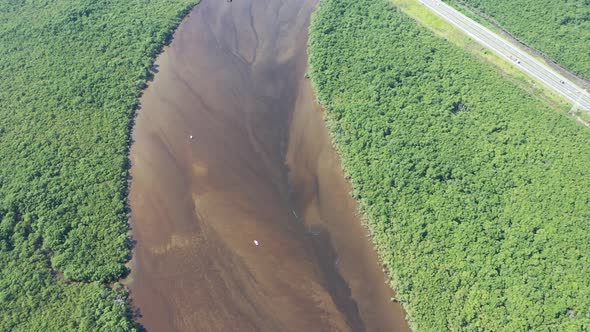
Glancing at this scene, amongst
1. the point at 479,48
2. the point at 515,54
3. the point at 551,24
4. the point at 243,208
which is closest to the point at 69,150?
the point at 243,208

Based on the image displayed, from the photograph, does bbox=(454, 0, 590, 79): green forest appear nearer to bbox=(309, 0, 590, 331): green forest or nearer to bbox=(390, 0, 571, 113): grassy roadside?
bbox=(390, 0, 571, 113): grassy roadside

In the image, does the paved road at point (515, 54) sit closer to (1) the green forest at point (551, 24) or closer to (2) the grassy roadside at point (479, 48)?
(2) the grassy roadside at point (479, 48)

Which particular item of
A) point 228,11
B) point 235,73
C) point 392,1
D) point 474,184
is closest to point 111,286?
point 235,73

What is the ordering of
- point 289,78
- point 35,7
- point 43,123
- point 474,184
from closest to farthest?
point 474,184 → point 43,123 → point 289,78 → point 35,7

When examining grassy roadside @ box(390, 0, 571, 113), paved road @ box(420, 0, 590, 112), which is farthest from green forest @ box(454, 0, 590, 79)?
paved road @ box(420, 0, 590, 112)

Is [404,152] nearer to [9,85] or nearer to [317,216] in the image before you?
[317,216]

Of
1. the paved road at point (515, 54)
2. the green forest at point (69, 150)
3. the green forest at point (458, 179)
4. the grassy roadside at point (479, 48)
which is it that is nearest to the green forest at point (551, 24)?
the grassy roadside at point (479, 48)
